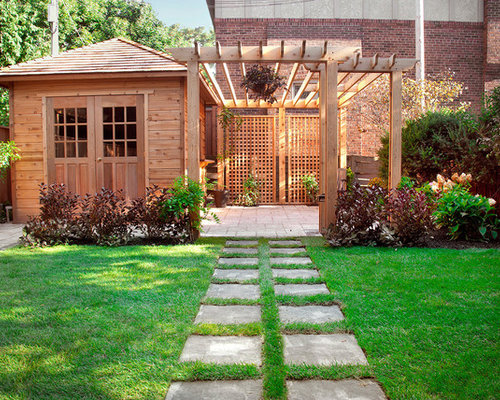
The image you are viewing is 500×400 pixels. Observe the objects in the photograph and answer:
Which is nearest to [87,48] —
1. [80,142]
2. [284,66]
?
[80,142]

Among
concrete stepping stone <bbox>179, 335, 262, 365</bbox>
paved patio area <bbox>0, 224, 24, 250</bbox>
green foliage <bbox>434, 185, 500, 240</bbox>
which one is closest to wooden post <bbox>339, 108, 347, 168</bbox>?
green foliage <bbox>434, 185, 500, 240</bbox>

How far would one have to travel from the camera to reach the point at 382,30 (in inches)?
527

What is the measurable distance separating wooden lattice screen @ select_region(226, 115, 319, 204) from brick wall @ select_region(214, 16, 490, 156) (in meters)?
3.02

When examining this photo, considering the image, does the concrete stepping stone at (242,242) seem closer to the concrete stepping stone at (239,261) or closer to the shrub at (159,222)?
the shrub at (159,222)

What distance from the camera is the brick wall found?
13.3 metres

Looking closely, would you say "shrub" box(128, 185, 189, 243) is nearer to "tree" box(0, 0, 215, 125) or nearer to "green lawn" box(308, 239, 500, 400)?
"green lawn" box(308, 239, 500, 400)

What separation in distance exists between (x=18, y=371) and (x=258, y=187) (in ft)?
29.9

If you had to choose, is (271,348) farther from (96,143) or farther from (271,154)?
(271,154)

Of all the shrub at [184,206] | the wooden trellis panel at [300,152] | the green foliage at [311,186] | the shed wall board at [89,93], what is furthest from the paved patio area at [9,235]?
the green foliage at [311,186]

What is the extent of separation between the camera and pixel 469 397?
6.16 feet

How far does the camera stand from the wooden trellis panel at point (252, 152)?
11039 mm

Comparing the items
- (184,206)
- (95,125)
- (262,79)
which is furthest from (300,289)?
(95,125)

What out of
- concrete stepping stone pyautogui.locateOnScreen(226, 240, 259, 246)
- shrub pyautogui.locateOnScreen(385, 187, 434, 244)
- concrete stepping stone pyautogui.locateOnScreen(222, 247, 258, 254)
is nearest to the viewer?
concrete stepping stone pyautogui.locateOnScreen(222, 247, 258, 254)

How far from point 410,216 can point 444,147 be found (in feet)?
8.37
